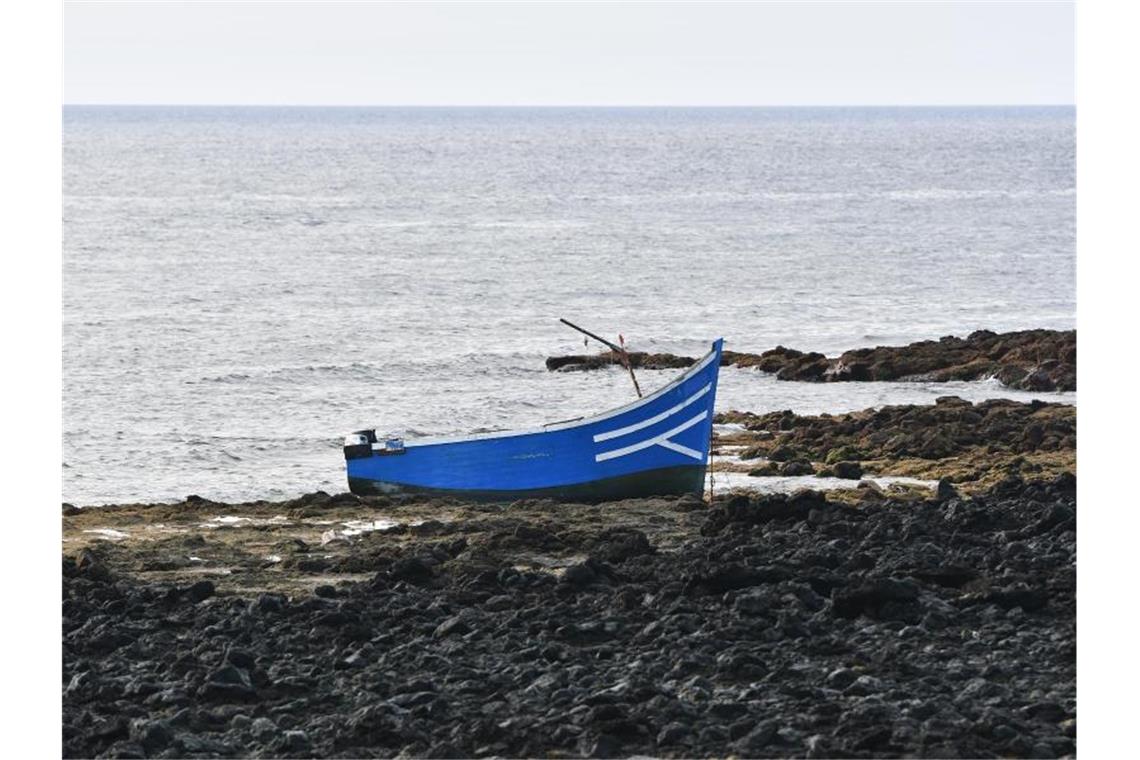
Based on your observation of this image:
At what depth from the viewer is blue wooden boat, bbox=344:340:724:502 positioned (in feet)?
61.0

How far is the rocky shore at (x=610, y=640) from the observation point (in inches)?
363

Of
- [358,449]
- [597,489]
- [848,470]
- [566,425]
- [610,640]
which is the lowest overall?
[610,640]

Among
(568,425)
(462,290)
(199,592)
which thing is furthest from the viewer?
(462,290)

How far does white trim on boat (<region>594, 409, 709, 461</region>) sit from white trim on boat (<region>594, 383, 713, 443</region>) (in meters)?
0.14

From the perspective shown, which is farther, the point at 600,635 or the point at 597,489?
the point at 597,489

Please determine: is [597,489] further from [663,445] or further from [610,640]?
[610,640]

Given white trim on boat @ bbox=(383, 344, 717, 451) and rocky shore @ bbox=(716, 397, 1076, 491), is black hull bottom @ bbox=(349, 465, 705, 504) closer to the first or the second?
white trim on boat @ bbox=(383, 344, 717, 451)

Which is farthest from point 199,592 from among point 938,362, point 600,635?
point 938,362

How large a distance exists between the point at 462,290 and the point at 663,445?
88.9 feet

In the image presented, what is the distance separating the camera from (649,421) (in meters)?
18.7

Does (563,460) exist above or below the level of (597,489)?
above

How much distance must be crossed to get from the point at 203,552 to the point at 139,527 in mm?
2305

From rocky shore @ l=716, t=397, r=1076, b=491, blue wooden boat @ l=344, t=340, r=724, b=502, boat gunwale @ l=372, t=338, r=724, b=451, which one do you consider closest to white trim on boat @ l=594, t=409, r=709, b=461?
blue wooden boat @ l=344, t=340, r=724, b=502
